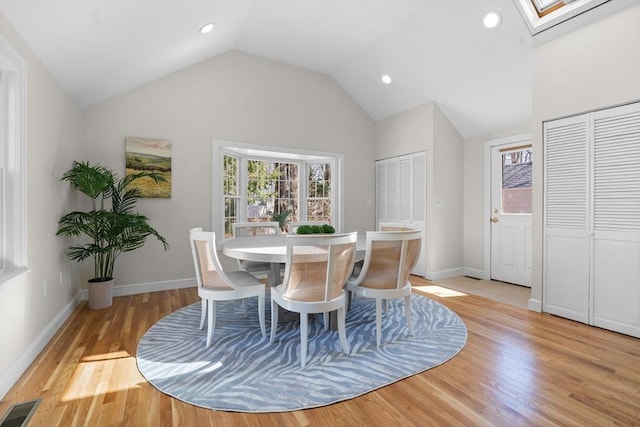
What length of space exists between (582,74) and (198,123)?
168 inches

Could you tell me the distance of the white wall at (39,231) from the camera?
6.56ft

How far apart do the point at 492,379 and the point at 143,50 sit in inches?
156

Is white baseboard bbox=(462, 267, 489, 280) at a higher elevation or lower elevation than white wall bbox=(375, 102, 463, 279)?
lower

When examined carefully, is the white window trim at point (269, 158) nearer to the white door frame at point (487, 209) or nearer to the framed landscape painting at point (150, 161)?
the framed landscape painting at point (150, 161)

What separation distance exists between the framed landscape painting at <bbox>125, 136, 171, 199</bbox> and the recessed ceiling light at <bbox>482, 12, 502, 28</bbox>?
3914 mm

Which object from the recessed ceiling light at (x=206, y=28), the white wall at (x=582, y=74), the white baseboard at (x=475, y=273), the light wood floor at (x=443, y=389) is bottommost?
the light wood floor at (x=443, y=389)

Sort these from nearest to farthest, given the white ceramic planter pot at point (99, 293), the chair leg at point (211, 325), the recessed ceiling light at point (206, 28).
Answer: the chair leg at point (211, 325) → the recessed ceiling light at point (206, 28) → the white ceramic planter pot at point (99, 293)

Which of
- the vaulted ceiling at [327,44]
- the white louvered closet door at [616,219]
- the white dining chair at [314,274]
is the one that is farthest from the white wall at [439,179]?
the white dining chair at [314,274]

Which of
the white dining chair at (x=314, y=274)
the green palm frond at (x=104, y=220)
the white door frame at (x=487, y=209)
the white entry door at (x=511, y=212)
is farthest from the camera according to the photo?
the white door frame at (x=487, y=209)

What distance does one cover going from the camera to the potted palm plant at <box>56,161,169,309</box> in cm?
313

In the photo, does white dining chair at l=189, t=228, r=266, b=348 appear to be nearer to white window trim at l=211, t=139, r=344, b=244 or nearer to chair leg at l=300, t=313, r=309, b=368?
chair leg at l=300, t=313, r=309, b=368

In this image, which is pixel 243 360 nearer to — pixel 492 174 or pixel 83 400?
pixel 83 400

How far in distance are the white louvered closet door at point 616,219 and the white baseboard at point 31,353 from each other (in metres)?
4.44

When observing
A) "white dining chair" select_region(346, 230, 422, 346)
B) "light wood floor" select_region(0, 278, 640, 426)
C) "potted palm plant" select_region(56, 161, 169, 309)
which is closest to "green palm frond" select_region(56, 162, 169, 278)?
"potted palm plant" select_region(56, 161, 169, 309)
